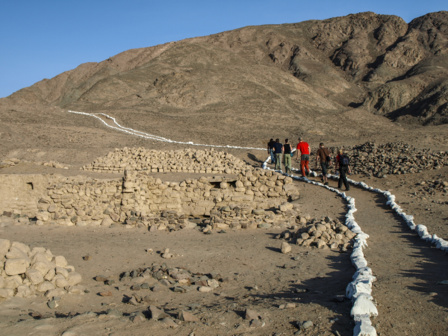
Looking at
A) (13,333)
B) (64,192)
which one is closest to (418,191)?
(64,192)

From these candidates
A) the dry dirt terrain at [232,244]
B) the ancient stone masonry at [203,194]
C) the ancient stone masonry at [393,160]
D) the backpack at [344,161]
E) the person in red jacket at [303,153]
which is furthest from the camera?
the person in red jacket at [303,153]

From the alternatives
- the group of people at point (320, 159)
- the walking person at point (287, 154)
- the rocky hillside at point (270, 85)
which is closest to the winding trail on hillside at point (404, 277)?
the group of people at point (320, 159)

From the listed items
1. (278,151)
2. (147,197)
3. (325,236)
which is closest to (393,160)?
(278,151)

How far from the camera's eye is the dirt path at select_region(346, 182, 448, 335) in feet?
13.2

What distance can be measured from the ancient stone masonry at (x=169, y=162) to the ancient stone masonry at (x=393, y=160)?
18.1 feet

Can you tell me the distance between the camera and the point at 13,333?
3936 millimetres

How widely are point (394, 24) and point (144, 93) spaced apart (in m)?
58.1

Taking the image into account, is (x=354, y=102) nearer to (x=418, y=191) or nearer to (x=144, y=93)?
(x=144, y=93)

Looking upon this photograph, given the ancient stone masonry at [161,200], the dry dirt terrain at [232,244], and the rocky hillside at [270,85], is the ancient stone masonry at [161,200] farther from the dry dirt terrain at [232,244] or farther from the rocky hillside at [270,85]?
the rocky hillside at [270,85]

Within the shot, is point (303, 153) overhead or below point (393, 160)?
overhead

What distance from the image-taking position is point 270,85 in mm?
55875

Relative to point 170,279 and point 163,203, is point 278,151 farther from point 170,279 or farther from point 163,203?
point 170,279

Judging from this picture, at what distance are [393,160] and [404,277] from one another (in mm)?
13763

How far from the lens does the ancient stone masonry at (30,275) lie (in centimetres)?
525
